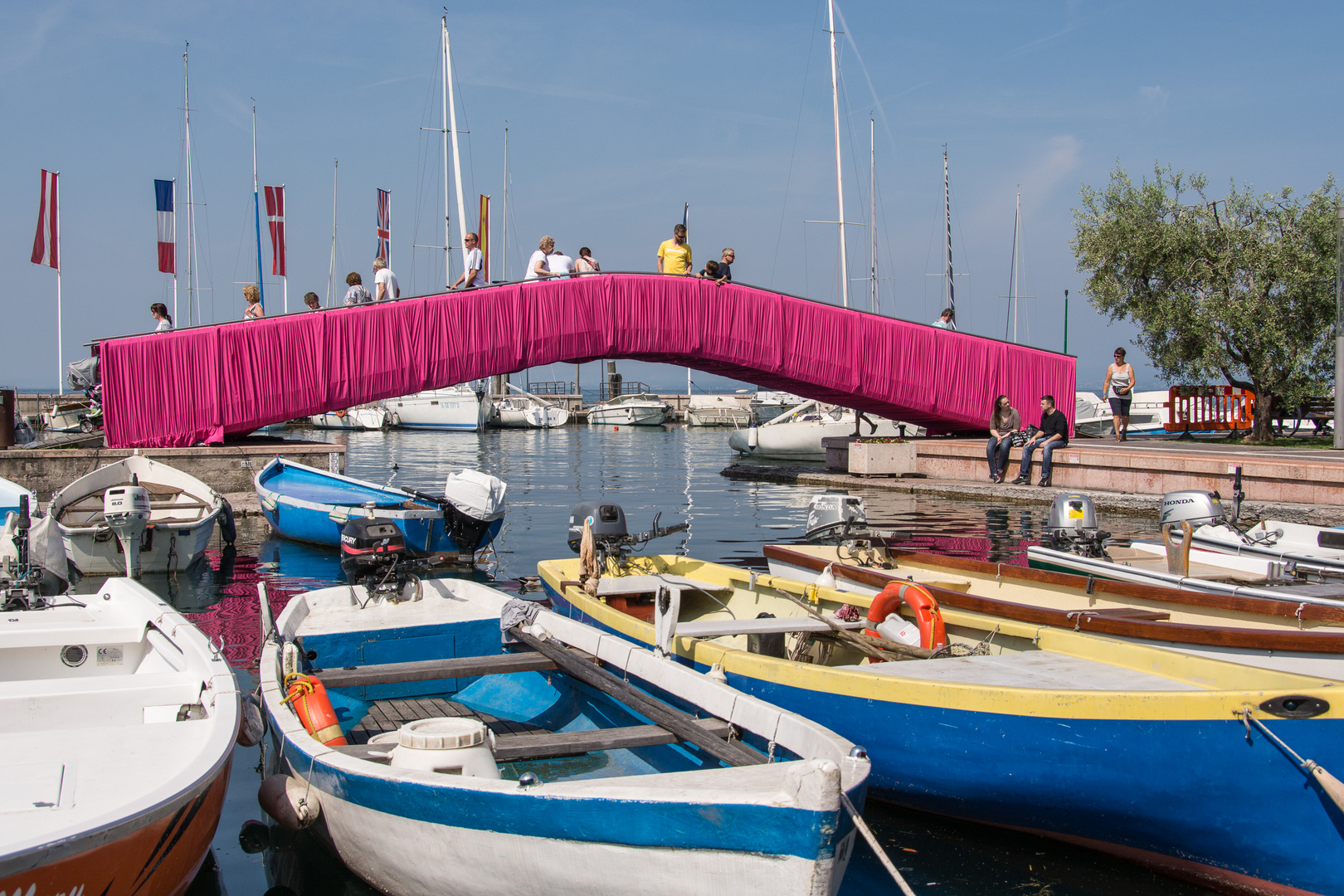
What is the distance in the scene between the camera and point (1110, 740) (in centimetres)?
539

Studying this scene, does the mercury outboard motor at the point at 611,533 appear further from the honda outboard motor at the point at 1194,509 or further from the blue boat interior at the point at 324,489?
the blue boat interior at the point at 324,489

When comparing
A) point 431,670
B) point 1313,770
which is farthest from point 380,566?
point 1313,770

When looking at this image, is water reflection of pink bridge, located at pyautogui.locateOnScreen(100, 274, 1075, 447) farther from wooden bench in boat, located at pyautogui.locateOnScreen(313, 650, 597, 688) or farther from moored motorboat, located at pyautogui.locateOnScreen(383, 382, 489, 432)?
moored motorboat, located at pyautogui.locateOnScreen(383, 382, 489, 432)

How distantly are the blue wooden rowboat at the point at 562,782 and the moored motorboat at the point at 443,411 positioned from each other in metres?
54.7

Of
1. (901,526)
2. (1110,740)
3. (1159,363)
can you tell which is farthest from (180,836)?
(1159,363)

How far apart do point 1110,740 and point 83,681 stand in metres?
5.51

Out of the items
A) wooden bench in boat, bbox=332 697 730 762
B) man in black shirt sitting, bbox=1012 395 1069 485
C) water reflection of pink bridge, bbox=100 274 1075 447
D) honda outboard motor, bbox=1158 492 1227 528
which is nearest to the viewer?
→ wooden bench in boat, bbox=332 697 730 762

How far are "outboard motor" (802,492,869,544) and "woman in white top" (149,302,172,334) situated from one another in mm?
14791

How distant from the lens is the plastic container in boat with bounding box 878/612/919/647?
7.46 meters

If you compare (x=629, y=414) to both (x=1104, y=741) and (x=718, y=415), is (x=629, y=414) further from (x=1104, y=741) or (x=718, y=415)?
(x=1104, y=741)

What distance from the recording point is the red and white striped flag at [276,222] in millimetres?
Answer: 44375

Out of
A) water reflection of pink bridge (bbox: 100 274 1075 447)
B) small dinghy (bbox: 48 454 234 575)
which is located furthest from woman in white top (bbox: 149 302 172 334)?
small dinghy (bbox: 48 454 234 575)

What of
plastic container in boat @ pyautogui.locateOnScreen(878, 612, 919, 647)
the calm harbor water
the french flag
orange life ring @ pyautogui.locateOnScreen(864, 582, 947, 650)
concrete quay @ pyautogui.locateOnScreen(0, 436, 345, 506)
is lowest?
the calm harbor water

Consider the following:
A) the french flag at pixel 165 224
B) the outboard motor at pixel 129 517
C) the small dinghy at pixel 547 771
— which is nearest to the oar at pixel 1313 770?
the small dinghy at pixel 547 771
